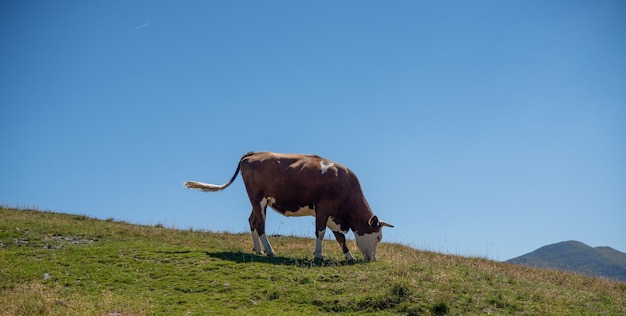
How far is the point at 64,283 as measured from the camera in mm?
17250

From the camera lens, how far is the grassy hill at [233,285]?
15406 millimetres

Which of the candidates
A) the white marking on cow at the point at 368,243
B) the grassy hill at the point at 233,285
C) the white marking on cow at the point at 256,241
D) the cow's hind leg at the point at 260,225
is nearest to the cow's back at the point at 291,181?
the cow's hind leg at the point at 260,225

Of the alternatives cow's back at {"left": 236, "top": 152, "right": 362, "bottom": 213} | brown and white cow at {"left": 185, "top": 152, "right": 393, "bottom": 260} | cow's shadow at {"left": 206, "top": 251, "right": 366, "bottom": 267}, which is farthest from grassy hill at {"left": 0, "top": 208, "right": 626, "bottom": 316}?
cow's back at {"left": 236, "top": 152, "right": 362, "bottom": 213}

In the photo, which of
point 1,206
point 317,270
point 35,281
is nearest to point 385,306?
point 317,270

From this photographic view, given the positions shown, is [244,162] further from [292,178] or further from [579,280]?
[579,280]

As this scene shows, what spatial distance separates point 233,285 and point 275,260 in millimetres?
3625

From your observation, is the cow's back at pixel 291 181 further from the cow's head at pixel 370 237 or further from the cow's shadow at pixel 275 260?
the cow's shadow at pixel 275 260

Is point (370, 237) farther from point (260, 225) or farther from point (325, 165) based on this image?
point (260, 225)

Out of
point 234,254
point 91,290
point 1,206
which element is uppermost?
point 1,206

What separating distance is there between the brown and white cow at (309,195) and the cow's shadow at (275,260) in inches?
24.7

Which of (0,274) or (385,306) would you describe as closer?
(385,306)

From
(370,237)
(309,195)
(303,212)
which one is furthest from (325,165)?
(370,237)

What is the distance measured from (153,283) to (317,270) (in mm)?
5029

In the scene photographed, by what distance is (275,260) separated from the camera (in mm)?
20828
